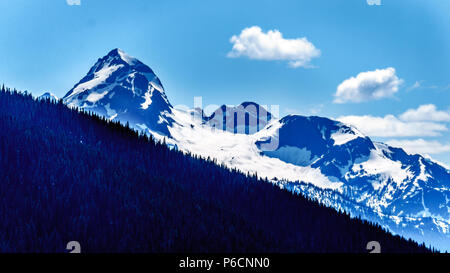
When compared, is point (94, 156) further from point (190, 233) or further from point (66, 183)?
point (190, 233)

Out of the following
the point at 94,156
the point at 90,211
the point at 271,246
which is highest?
the point at 94,156

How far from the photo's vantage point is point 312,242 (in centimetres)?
17638

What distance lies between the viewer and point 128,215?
164m

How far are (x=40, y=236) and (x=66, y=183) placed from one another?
103 ft

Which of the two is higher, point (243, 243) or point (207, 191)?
Answer: point (207, 191)

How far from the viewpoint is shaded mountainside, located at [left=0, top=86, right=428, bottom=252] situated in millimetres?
149875

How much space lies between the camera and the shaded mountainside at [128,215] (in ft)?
492
